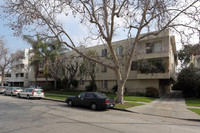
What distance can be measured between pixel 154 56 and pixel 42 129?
18.7 meters

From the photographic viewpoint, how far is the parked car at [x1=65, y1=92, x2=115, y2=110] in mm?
11031

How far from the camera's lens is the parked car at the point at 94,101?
1103 centimetres

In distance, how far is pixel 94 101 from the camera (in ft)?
37.2

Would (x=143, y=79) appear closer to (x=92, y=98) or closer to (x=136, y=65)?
(x=136, y=65)

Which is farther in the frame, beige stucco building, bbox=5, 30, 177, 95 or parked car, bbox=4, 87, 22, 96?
parked car, bbox=4, 87, 22, 96

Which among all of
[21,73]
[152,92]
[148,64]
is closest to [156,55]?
[148,64]

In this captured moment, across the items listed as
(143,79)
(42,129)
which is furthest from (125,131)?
(143,79)

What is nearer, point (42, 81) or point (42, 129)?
point (42, 129)

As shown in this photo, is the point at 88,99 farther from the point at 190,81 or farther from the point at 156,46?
the point at 156,46

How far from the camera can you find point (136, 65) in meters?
23.5

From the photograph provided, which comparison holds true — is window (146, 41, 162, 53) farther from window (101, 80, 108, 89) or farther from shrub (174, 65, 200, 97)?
window (101, 80, 108, 89)

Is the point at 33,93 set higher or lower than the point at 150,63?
lower

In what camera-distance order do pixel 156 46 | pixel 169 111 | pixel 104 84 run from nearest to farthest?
pixel 169 111
pixel 156 46
pixel 104 84

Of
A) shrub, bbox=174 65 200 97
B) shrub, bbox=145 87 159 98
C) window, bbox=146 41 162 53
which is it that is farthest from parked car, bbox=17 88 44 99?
shrub, bbox=174 65 200 97
